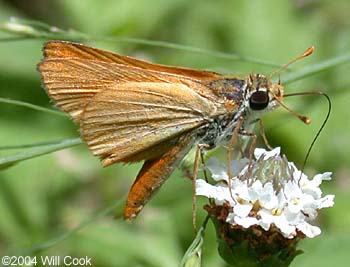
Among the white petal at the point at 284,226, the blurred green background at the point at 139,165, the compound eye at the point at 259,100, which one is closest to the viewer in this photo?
the white petal at the point at 284,226

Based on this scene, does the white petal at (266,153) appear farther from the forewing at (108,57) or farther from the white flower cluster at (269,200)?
the forewing at (108,57)

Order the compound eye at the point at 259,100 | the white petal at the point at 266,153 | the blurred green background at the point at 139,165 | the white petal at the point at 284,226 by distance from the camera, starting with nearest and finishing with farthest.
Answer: the white petal at the point at 284,226, the white petal at the point at 266,153, the compound eye at the point at 259,100, the blurred green background at the point at 139,165

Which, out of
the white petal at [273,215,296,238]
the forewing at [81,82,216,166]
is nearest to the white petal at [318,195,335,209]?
the white petal at [273,215,296,238]

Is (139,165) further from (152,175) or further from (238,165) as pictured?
(238,165)

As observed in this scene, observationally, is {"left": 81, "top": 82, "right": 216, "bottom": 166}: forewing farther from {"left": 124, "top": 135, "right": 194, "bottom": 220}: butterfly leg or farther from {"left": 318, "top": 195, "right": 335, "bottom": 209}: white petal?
{"left": 318, "top": 195, "right": 335, "bottom": 209}: white petal

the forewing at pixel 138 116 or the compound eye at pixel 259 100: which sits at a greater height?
the compound eye at pixel 259 100

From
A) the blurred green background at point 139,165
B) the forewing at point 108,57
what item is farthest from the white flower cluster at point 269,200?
the blurred green background at point 139,165

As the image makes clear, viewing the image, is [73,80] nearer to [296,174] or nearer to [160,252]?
[296,174]
